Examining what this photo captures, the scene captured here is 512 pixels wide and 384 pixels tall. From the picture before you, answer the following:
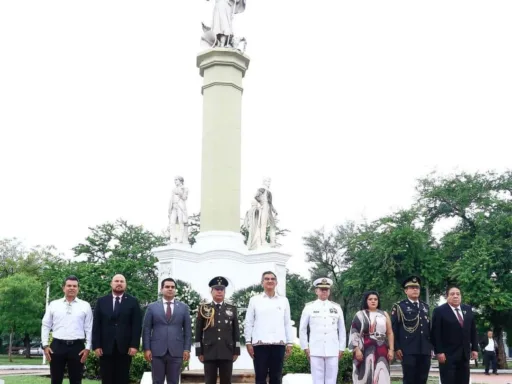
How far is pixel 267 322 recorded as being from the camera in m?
8.49

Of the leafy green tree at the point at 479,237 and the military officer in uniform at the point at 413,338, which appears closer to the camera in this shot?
the military officer in uniform at the point at 413,338

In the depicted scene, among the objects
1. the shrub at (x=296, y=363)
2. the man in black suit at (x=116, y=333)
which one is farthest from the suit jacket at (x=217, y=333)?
the shrub at (x=296, y=363)

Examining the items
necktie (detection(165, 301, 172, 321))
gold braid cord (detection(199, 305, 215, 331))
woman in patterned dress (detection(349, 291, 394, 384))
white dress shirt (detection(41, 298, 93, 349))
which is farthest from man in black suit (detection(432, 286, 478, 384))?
white dress shirt (detection(41, 298, 93, 349))

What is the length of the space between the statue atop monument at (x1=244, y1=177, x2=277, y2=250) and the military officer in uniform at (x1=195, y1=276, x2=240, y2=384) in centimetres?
884

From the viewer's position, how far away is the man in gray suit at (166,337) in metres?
8.04

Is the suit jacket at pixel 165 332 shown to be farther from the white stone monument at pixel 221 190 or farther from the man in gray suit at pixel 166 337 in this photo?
the white stone monument at pixel 221 190

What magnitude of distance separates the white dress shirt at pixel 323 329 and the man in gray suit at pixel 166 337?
5.21 feet

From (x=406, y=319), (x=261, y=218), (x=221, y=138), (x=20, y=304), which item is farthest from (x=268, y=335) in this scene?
(x=20, y=304)

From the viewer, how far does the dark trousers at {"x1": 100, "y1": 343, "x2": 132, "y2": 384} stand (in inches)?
324

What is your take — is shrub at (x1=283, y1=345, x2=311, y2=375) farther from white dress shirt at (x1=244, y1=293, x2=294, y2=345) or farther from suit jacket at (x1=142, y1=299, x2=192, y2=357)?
suit jacket at (x1=142, y1=299, x2=192, y2=357)

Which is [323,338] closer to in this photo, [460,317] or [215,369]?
[215,369]

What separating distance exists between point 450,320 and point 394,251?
56.9 feet

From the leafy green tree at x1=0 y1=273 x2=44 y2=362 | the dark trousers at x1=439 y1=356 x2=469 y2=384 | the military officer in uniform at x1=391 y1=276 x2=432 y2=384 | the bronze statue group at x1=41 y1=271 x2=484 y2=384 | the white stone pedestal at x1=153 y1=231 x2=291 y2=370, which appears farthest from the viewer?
the leafy green tree at x1=0 y1=273 x2=44 y2=362

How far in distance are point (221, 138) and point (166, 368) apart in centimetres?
1054
